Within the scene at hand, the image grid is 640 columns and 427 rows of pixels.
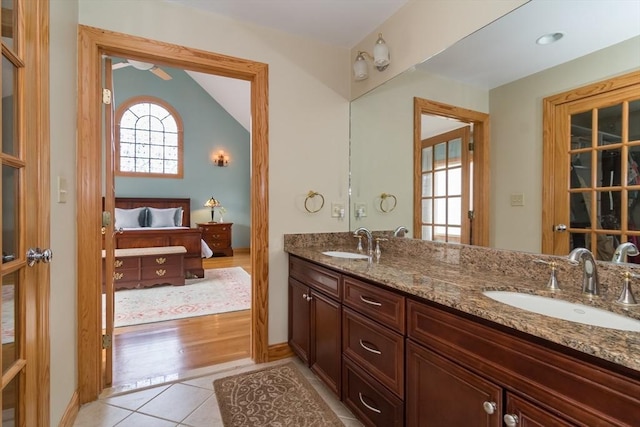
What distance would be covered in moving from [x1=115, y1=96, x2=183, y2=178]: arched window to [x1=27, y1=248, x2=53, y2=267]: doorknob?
631 centimetres

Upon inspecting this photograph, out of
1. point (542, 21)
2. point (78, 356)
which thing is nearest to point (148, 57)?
point (78, 356)

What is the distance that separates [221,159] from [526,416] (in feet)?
24.7

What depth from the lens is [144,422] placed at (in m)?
1.61

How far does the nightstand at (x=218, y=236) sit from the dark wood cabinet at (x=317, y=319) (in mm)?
5069

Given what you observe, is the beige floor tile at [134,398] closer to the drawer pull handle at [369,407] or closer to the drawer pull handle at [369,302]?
the drawer pull handle at [369,407]

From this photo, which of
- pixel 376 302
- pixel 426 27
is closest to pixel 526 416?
pixel 376 302

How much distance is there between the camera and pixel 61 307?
1470mm

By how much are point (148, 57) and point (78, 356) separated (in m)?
1.82

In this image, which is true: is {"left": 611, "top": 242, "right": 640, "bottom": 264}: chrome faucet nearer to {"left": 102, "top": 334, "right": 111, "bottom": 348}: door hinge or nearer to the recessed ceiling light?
the recessed ceiling light

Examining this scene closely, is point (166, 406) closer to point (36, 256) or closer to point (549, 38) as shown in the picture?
point (36, 256)

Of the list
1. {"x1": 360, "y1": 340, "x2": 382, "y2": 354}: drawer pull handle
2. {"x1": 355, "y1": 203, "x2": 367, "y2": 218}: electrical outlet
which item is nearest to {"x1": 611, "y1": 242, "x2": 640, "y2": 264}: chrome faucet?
{"x1": 360, "y1": 340, "x2": 382, "y2": 354}: drawer pull handle

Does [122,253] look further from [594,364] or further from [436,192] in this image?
[594,364]

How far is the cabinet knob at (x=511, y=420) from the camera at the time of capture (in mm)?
846

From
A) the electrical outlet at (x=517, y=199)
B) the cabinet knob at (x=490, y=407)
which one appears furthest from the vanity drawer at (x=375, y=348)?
the electrical outlet at (x=517, y=199)
